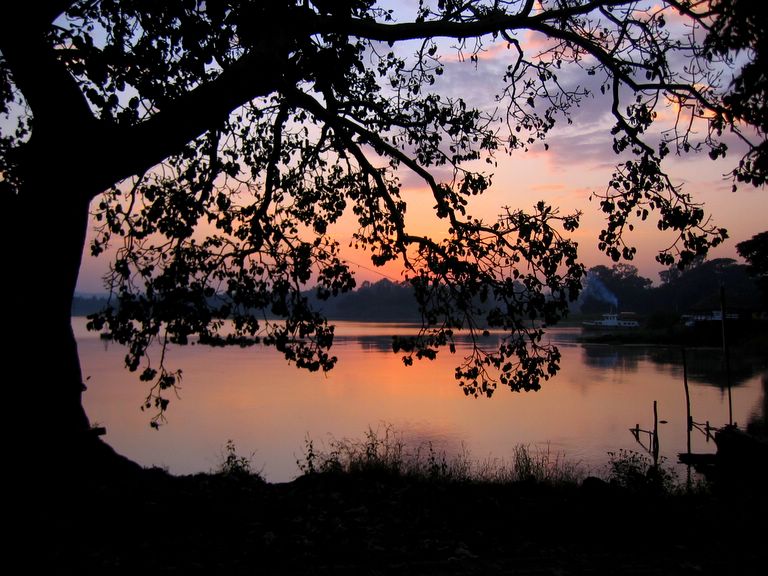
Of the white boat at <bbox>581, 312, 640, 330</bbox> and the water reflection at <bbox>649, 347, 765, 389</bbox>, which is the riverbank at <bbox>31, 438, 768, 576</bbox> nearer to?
the water reflection at <bbox>649, 347, 765, 389</bbox>

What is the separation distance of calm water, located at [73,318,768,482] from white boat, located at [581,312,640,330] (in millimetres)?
61111

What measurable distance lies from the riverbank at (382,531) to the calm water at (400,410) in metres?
10.7

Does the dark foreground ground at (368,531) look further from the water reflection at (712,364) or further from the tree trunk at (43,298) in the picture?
the water reflection at (712,364)

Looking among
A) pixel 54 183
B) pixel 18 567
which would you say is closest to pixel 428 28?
pixel 54 183

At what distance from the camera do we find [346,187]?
962 centimetres

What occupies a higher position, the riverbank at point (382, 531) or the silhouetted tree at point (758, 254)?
the silhouetted tree at point (758, 254)

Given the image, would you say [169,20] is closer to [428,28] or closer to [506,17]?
[428,28]

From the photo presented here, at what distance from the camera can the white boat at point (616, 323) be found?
111 meters

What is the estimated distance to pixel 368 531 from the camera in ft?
18.1

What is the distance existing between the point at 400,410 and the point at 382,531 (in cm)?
2415

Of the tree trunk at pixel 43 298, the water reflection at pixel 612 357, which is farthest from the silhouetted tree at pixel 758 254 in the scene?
the tree trunk at pixel 43 298

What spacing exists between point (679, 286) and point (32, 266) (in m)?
117

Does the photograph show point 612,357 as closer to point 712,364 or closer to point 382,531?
point 712,364

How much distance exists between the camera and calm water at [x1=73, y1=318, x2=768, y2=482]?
21.5 meters
